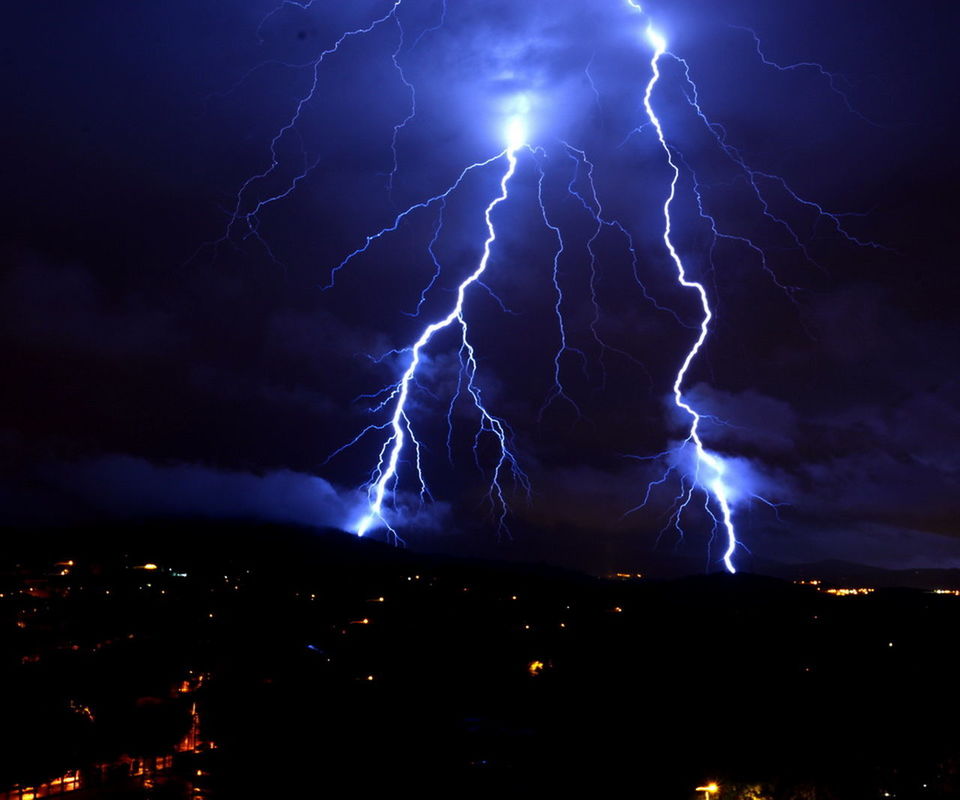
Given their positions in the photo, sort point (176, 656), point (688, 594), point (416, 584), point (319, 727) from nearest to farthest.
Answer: point (319, 727) → point (176, 656) → point (688, 594) → point (416, 584)

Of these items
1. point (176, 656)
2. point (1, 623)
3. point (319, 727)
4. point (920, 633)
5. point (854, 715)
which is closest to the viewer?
point (319, 727)

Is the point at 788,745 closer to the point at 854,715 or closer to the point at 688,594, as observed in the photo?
the point at 854,715

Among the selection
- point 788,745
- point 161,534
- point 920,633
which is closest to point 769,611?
point 920,633

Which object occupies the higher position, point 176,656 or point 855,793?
point 176,656

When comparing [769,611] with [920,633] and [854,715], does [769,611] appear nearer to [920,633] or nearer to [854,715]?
[920,633]

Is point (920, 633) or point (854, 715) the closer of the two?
point (854, 715)

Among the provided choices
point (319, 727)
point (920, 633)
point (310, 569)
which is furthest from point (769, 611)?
point (310, 569)

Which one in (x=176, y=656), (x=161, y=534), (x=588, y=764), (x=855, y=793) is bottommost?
(x=855, y=793)
